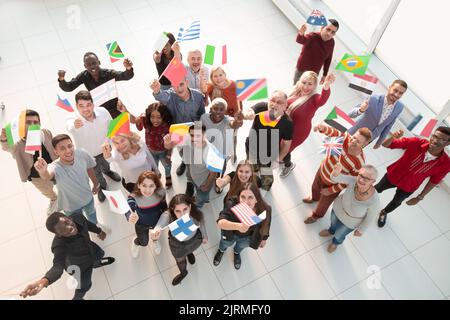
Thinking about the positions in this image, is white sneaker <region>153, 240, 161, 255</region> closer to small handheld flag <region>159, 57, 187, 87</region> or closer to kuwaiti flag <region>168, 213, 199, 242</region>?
kuwaiti flag <region>168, 213, 199, 242</region>

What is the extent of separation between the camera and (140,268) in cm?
379

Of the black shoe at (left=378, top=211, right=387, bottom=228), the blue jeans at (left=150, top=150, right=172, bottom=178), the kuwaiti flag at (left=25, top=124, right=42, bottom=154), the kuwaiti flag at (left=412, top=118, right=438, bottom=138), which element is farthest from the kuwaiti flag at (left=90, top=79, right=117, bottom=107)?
the black shoe at (left=378, top=211, right=387, bottom=228)

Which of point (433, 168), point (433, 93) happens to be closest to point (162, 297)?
point (433, 168)

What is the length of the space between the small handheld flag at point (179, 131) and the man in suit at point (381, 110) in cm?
191

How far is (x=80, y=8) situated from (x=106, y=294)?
16.9ft

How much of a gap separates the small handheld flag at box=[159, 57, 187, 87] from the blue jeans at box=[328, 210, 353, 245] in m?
A: 2.03

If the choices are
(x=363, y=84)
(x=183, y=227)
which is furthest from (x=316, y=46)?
(x=183, y=227)

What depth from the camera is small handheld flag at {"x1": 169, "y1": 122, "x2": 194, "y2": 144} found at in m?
3.27

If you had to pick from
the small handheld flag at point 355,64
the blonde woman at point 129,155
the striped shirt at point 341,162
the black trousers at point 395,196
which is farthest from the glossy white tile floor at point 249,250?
the small handheld flag at point 355,64

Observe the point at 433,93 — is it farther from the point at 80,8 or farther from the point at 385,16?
the point at 80,8

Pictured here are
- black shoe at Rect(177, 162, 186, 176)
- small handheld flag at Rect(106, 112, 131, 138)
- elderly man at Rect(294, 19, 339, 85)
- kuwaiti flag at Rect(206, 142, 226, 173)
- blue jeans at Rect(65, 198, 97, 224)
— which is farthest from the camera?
black shoe at Rect(177, 162, 186, 176)

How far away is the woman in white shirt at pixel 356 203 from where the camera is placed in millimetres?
2993

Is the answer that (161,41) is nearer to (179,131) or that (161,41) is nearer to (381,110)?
(179,131)

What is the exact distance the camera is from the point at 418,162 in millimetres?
3465
